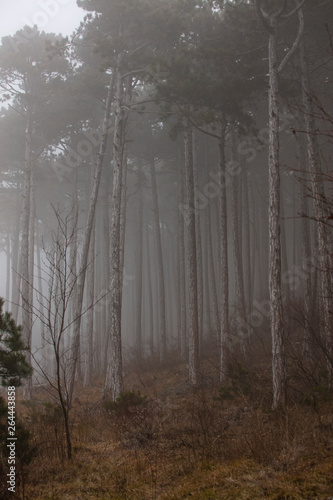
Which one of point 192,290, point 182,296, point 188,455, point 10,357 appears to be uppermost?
point 182,296

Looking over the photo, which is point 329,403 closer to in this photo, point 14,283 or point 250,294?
point 250,294

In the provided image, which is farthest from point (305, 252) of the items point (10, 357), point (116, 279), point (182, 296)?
point (10, 357)

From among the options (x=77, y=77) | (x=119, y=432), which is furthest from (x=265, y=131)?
(x=119, y=432)

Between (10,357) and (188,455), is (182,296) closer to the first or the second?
(188,455)

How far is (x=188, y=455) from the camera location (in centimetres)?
477

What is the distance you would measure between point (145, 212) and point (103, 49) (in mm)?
21164

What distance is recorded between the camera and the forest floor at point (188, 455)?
378cm

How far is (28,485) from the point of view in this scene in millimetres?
4105

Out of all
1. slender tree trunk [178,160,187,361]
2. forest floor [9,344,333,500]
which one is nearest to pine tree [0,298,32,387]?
forest floor [9,344,333,500]

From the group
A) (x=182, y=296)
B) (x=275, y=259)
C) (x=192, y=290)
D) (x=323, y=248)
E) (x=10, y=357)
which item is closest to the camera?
(x=10, y=357)

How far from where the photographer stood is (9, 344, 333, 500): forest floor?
378cm

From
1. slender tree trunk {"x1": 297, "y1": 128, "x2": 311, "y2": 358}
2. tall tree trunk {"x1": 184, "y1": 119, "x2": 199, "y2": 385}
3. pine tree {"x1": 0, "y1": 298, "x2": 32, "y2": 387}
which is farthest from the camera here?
tall tree trunk {"x1": 184, "y1": 119, "x2": 199, "y2": 385}

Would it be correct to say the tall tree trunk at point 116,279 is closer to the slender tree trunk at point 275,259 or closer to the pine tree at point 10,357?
the slender tree trunk at point 275,259

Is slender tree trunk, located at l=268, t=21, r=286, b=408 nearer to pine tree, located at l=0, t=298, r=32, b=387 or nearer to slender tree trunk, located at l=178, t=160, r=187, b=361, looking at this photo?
pine tree, located at l=0, t=298, r=32, b=387
